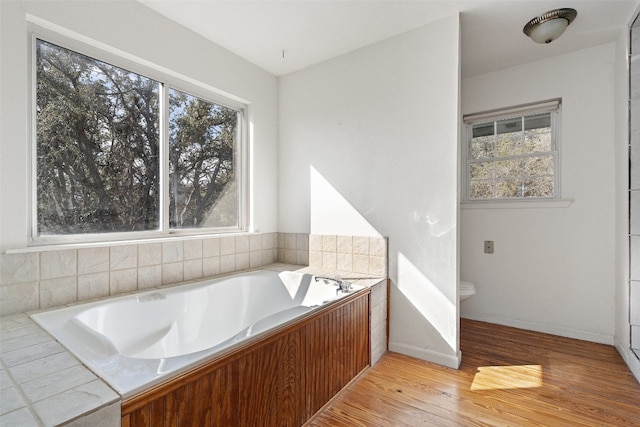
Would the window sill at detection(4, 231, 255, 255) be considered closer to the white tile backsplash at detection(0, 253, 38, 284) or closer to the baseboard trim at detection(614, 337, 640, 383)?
the white tile backsplash at detection(0, 253, 38, 284)

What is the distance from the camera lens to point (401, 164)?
227 cm

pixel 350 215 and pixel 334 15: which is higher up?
pixel 334 15

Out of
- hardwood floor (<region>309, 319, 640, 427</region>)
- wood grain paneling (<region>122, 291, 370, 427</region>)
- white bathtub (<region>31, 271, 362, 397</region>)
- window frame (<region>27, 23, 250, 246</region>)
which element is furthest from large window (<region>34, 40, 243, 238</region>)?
hardwood floor (<region>309, 319, 640, 427</region>)

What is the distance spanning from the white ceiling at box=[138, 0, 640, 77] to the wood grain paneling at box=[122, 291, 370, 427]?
1.88 metres

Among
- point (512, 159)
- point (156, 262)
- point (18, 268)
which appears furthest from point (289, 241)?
point (512, 159)

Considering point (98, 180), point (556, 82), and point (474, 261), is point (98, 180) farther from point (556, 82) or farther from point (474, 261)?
point (556, 82)

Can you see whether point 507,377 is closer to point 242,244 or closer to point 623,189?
Result: point 623,189

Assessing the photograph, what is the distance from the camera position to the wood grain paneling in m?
0.91

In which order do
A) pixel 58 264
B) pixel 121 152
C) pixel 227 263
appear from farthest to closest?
pixel 227 263, pixel 121 152, pixel 58 264

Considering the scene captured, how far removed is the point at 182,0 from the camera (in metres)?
1.89

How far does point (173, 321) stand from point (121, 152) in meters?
1.13

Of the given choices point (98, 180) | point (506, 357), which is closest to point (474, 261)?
point (506, 357)

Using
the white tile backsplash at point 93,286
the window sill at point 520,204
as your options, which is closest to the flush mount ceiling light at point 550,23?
the window sill at point 520,204

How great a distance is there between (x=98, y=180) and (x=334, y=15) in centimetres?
186
